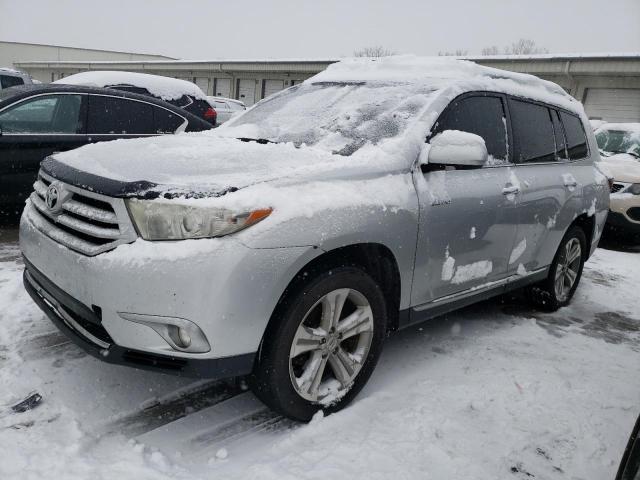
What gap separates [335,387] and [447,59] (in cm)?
Result: 231

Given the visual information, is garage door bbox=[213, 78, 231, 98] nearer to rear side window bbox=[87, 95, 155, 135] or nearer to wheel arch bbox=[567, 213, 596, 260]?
rear side window bbox=[87, 95, 155, 135]

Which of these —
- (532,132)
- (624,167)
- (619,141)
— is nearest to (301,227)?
(532,132)

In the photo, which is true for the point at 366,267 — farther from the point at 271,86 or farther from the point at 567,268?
the point at 271,86

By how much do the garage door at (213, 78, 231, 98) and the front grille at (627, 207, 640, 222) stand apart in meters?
24.0

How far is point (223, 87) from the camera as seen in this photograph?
29.3m

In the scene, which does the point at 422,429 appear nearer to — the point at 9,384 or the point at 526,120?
the point at 9,384

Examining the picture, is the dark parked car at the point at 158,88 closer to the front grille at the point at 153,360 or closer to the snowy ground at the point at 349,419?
the snowy ground at the point at 349,419

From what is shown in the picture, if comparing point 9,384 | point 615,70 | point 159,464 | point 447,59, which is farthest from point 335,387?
point 615,70

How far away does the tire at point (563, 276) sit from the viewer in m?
4.39

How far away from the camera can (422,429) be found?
2.57 m

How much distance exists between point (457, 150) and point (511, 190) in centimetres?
84

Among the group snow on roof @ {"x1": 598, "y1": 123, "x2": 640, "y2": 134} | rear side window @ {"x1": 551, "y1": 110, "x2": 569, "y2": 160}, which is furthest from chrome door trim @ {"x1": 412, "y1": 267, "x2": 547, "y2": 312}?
snow on roof @ {"x1": 598, "y1": 123, "x2": 640, "y2": 134}

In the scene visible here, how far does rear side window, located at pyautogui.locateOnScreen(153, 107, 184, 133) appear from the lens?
622 cm

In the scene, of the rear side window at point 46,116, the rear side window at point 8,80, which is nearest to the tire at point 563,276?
the rear side window at point 46,116
